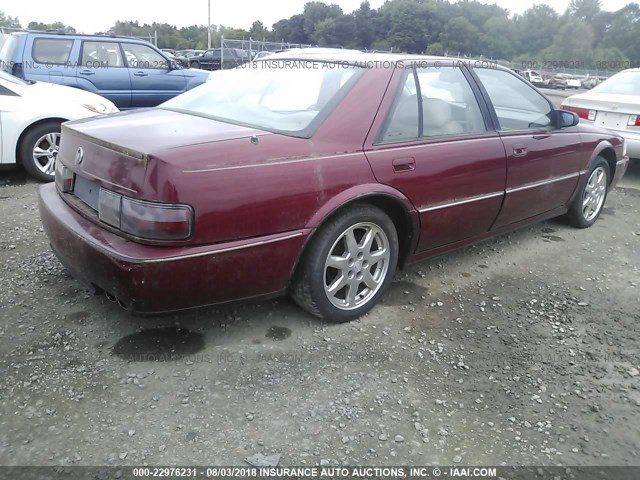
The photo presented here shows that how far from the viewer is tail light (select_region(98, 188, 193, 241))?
227 cm

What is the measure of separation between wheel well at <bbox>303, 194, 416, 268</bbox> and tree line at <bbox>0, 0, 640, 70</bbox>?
42938mm

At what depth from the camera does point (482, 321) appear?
3.19m

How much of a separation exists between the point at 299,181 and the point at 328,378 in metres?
0.98

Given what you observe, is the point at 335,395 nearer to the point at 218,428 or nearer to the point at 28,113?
the point at 218,428

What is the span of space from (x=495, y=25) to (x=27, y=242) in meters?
66.0

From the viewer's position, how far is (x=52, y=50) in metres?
8.12

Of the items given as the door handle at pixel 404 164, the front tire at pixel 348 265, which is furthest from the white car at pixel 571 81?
the front tire at pixel 348 265

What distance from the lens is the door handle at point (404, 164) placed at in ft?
9.76

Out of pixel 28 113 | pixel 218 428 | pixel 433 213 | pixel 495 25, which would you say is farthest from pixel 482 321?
pixel 495 25

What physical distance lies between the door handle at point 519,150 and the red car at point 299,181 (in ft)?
0.12

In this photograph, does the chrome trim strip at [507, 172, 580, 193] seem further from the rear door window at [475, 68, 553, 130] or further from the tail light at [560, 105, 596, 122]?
the tail light at [560, 105, 596, 122]

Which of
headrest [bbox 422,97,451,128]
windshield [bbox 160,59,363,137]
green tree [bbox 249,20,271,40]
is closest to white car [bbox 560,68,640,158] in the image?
headrest [bbox 422,97,451,128]

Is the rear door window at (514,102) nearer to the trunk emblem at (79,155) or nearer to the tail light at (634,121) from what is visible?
the trunk emblem at (79,155)

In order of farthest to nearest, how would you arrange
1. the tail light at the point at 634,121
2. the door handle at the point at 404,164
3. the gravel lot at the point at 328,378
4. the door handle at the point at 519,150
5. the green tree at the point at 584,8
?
the green tree at the point at 584,8 < the tail light at the point at 634,121 < the door handle at the point at 519,150 < the door handle at the point at 404,164 < the gravel lot at the point at 328,378
